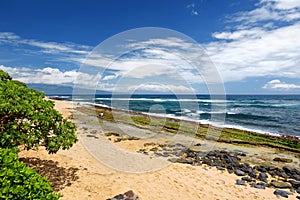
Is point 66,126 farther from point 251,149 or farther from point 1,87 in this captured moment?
point 251,149

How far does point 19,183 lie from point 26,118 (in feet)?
10.3

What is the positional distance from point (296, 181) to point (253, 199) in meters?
3.47

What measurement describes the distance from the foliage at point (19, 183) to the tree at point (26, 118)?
2.24 m

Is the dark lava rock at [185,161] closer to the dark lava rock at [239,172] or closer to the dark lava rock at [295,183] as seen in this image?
the dark lava rock at [239,172]

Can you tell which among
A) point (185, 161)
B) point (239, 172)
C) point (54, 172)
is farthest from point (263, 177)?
point (54, 172)

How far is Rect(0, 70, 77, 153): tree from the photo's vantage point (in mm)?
6184

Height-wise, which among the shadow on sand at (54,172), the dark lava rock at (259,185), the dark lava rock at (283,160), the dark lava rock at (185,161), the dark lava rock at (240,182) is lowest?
the dark lava rock at (283,160)

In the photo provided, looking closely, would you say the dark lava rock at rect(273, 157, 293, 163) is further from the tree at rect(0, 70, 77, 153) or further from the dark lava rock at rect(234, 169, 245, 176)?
the tree at rect(0, 70, 77, 153)

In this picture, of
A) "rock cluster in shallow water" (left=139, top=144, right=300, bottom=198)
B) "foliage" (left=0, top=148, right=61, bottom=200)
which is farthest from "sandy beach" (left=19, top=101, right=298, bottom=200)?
"foliage" (left=0, top=148, right=61, bottom=200)

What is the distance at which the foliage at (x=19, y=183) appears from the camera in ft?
12.0

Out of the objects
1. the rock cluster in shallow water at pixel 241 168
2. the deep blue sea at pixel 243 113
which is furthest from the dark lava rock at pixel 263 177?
the deep blue sea at pixel 243 113

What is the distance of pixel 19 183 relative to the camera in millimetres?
3879

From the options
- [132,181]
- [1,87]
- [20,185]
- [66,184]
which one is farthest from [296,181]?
[1,87]

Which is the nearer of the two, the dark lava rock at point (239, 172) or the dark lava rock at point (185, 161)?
the dark lava rock at point (239, 172)
